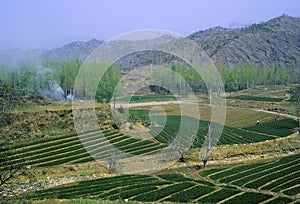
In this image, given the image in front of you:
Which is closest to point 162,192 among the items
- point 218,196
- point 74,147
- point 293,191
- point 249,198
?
point 218,196

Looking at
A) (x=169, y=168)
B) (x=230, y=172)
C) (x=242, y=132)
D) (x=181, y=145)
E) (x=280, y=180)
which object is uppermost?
(x=181, y=145)

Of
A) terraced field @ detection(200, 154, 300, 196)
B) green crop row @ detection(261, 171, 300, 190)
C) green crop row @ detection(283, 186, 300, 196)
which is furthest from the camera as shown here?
green crop row @ detection(261, 171, 300, 190)

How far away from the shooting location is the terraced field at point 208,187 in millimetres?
20078

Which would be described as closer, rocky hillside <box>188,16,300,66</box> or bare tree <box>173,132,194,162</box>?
bare tree <box>173,132,194,162</box>

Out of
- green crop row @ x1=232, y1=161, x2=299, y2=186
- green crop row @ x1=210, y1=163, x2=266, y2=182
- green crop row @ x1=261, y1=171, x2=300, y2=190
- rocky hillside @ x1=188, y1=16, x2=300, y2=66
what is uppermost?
rocky hillside @ x1=188, y1=16, x2=300, y2=66

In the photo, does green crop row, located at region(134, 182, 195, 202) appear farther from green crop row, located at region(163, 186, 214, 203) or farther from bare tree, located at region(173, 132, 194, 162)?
bare tree, located at region(173, 132, 194, 162)

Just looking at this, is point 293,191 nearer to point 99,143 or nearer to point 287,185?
point 287,185

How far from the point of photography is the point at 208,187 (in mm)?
22828

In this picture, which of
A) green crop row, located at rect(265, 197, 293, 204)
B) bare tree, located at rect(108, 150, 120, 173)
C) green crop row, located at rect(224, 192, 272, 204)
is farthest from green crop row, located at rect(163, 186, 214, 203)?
bare tree, located at rect(108, 150, 120, 173)

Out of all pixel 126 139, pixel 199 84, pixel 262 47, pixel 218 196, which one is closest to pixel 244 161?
pixel 126 139

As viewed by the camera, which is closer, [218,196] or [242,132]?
[218,196]

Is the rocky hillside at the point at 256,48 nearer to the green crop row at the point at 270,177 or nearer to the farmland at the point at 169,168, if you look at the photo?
the farmland at the point at 169,168

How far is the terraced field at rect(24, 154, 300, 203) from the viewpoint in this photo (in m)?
20.1

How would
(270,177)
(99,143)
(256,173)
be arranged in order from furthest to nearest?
1. (99,143)
2. (256,173)
3. (270,177)
